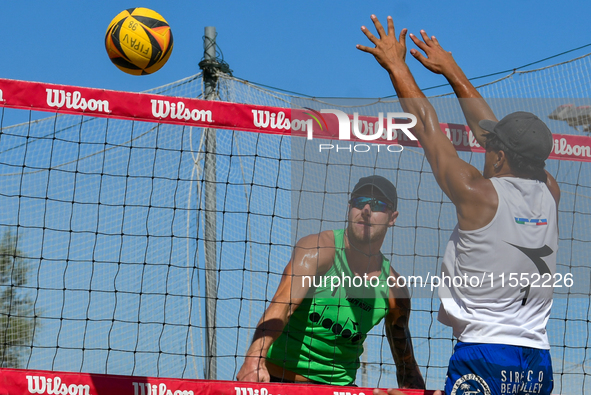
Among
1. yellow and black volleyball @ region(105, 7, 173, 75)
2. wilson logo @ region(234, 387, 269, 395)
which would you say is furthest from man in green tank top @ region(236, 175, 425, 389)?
yellow and black volleyball @ region(105, 7, 173, 75)

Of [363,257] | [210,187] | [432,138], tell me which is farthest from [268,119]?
[210,187]

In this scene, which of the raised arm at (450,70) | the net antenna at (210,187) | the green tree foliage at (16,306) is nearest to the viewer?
the raised arm at (450,70)

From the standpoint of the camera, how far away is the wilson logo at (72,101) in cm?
429

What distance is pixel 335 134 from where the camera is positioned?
181 inches

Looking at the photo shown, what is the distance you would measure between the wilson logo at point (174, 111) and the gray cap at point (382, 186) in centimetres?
121

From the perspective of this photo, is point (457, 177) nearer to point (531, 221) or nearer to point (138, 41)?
point (531, 221)

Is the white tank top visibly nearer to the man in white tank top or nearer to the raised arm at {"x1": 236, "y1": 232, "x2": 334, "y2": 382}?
the man in white tank top

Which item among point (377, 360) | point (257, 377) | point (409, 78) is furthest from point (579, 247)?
point (257, 377)

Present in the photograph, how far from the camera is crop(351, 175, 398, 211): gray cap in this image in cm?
463

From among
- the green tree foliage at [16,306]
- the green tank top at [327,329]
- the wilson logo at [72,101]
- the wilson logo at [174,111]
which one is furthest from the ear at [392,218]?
the green tree foliage at [16,306]

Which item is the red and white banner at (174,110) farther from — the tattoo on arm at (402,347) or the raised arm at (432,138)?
the tattoo on arm at (402,347)

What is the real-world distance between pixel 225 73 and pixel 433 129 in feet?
11.1

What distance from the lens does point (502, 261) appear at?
11.3ft

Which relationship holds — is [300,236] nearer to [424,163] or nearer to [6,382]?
[424,163]
